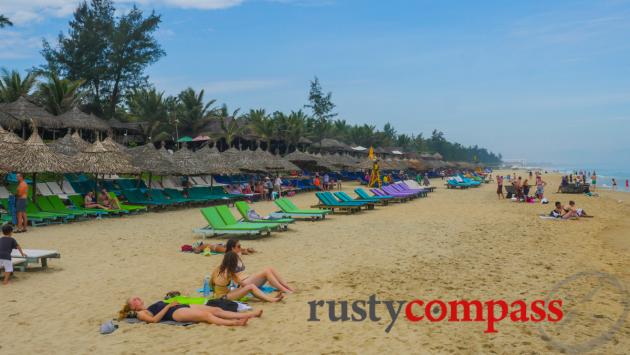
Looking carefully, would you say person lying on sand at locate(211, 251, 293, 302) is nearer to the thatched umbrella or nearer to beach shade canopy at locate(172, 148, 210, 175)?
the thatched umbrella

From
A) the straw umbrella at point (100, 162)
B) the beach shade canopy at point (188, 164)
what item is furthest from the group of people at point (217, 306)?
the beach shade canopy at point (188, 164)

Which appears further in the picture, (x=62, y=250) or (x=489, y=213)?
(x=489, y=213)

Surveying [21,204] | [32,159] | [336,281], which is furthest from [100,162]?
[336,281]

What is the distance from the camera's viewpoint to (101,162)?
16.6 m

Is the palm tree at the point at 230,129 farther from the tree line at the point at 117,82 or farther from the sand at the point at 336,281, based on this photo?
the sand at the point at 336,281

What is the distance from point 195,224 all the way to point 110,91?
30063 millimetres

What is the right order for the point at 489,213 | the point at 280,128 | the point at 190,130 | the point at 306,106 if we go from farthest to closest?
the point at 306,106 < the point at 280,128 < the point at 190,130 < the point at 489,213

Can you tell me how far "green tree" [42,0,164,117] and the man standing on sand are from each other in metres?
27.2

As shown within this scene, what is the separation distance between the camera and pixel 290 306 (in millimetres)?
5859

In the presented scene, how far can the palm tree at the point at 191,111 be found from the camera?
137 ft

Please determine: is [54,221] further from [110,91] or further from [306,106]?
[306,106]

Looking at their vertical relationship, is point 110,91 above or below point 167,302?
→ above

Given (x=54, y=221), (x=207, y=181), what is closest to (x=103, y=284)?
(x=54, y=221)

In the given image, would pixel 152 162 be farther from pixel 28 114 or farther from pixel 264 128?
pixel 264 128
